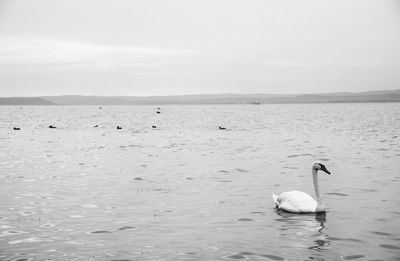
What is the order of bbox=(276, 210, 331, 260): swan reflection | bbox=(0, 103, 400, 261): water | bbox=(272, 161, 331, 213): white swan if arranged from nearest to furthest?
bbox=(0, 103, 400, 261): water
bbox=(276, 210, 331, 260): swan reflection
bbox=(272, 161, 331, 213): white swan

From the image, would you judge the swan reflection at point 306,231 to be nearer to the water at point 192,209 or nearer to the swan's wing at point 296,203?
the water at point 192,209

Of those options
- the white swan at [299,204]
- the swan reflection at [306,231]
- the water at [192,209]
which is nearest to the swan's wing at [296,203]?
the white swan at [299,204]

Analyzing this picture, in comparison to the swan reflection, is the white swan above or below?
above

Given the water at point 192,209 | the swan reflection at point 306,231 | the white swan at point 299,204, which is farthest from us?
the white swan at point 299,204

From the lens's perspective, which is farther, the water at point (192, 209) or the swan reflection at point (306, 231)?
the swan reflection at point (306, 231)

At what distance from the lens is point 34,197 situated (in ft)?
50.4

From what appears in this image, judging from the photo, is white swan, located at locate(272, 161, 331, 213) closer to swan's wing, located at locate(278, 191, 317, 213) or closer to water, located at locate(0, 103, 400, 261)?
swan's wing, located at locate(278, 191, 317, 213)

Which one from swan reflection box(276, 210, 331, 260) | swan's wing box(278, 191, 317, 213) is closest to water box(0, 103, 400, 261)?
swan reflection box(276, 210, 331, 260)

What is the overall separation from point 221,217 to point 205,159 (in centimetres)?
1275

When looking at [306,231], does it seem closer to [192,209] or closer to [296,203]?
[296,203]

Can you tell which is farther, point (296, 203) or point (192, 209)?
point (192, 209)

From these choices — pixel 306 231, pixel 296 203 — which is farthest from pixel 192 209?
pixel 306 231

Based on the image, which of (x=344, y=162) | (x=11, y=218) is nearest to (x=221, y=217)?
(x=11, y=218)

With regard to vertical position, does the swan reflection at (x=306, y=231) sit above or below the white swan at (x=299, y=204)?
below
